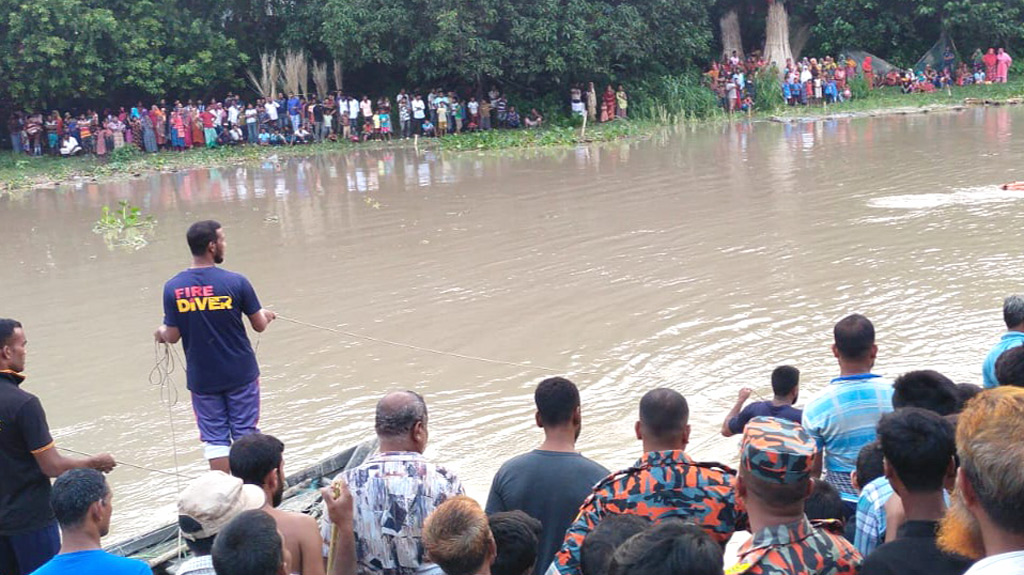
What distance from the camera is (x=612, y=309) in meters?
10.5

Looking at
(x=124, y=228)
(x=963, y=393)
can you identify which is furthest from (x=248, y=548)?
(x=124, y=228)

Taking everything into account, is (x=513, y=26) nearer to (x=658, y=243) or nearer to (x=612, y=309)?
(x=658, y=243)

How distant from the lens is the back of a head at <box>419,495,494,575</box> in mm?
3209

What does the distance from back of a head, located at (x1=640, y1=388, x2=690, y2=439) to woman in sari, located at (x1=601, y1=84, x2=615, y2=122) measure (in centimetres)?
2925

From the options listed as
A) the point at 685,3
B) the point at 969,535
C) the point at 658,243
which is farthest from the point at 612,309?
the point at 685,3

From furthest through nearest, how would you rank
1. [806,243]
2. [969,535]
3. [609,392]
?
[806,243] < [609,392] < [969,535]

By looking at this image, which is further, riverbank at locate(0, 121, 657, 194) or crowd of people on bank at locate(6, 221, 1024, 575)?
riverbank at locate(0, 121, 657, 194)

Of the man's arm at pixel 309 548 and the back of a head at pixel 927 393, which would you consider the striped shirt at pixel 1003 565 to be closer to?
the back of a head at pixel 927 393

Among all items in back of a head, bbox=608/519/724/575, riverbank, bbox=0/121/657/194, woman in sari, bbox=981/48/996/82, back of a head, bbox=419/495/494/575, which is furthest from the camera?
woman in sari, bbox=981/48/996/82

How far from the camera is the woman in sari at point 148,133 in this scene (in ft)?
99.0

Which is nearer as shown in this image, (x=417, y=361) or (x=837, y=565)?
(x=837, y=565)

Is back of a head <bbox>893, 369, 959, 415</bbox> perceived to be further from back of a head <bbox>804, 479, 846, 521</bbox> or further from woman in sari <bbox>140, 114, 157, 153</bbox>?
woman in sari <bbox>140, 114, 157, 153</bbox>

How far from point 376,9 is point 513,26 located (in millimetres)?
3984

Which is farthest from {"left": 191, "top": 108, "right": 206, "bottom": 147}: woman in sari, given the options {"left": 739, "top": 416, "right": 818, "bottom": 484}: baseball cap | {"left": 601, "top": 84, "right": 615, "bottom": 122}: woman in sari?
{"left": 739, "top": 416, "right": 818, "bottom": 484}: baseball cap
